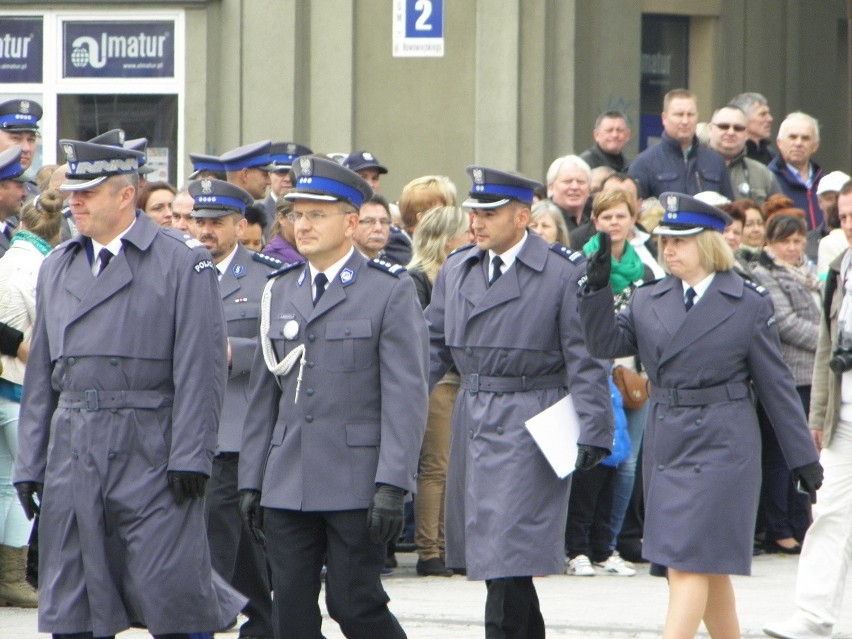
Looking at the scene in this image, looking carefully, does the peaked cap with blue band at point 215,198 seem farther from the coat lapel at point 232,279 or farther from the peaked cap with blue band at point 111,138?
the peaked cap with blue band at point 111,138

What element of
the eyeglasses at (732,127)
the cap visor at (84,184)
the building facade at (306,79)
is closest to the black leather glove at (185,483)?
the cap visor at (84,184)

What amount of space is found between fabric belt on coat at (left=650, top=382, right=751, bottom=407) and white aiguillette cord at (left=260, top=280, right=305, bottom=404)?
1621 millimetres

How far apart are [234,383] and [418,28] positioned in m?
6.06

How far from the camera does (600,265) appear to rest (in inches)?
293

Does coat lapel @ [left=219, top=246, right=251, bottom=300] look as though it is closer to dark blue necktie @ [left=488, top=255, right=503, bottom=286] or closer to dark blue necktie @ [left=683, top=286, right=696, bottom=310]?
dark blue necktie @ [left=488, top=255, right=503, bottom=286]

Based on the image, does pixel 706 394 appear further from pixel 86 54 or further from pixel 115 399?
pixel 86 54

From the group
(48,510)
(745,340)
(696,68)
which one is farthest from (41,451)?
(696,68)

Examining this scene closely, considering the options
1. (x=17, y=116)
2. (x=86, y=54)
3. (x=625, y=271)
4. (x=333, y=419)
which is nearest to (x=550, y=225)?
(x=625, y=271)

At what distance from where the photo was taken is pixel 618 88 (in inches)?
724

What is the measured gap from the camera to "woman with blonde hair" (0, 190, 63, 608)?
31.4ft

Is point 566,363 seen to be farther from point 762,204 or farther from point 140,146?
point 762,204

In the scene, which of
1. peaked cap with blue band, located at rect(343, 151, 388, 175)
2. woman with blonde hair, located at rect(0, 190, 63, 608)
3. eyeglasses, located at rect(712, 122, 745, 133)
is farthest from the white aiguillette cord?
eyeglasses, located at rect(712, 122, 745, 133)

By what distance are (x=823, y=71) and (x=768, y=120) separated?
634 centimetres

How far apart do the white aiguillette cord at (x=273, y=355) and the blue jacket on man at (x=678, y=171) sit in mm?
6699
